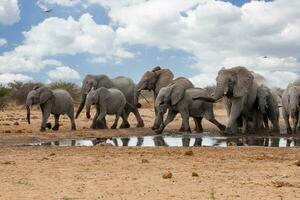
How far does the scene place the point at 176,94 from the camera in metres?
24.1

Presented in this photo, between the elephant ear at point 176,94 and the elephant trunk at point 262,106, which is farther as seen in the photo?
the elephant ear at point 176,94

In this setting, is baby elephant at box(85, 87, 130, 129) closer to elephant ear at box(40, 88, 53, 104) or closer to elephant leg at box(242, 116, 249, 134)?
elephant ear at box(40, 88, 53, 104)

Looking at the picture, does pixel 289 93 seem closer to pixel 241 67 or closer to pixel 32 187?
pixel 241 67

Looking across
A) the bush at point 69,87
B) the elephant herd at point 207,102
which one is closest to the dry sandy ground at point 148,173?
the elephant herd at point 207,102

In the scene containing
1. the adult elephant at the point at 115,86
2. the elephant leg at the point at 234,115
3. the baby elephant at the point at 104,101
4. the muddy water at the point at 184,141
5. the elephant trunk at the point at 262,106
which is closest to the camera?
the muddy water at the point at 184,141

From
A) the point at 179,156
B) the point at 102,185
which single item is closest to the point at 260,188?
the point at 102,185

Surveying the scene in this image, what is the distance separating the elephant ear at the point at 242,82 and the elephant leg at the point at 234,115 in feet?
1.12

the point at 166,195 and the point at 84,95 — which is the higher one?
the point at 84,95

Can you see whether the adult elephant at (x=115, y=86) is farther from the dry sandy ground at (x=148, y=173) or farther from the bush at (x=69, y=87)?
the bush at (x=69, y=87)

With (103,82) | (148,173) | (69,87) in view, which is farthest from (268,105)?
(69,87)

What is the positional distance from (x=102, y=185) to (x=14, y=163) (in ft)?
11.6

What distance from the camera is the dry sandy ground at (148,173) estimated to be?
27.6 ft

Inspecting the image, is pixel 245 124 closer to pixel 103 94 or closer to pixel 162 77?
pixel 162 77

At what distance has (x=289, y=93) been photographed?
2408cm
